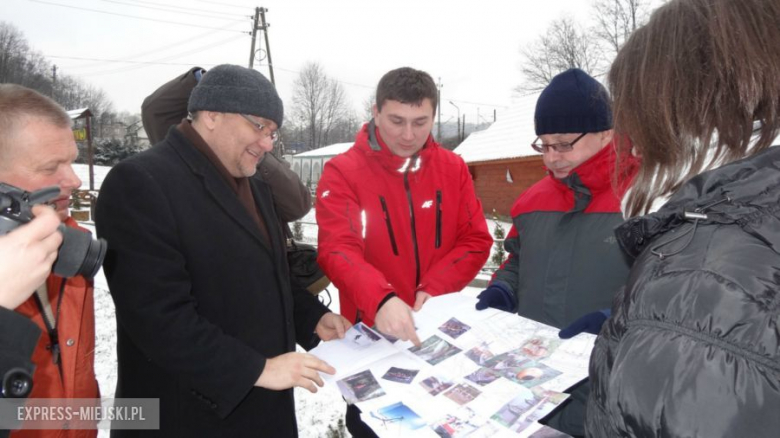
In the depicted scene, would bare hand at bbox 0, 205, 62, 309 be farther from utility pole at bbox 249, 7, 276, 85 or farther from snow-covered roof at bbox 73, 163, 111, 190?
snow-covered roof at bbox 73, 163, 111, 190

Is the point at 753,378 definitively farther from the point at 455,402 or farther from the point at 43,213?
the point at 43,213

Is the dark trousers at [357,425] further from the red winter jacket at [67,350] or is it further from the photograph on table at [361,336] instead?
the red winter jacket at [67,350]

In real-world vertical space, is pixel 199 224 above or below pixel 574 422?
above

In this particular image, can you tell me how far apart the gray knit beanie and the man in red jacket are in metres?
0.60

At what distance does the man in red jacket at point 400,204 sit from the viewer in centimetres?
235

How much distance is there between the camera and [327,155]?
1361 inches

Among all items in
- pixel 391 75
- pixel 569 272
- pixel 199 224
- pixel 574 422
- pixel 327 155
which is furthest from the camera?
pixel 327 155

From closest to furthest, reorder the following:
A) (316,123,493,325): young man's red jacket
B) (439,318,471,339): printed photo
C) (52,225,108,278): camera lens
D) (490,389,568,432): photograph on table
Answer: (52,225,108,278): camera lens, (490,389,568,432): photograph on table, (439,318,471,339): printed photo, (316,123,493,325): young man's red jacket

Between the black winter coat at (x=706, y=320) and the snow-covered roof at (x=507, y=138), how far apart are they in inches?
633

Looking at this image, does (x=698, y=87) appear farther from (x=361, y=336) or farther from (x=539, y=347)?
(x=361, y=336)

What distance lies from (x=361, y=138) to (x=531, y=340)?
4.60 feet

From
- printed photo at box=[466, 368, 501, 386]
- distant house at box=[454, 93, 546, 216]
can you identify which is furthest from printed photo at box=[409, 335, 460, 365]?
distant house at box=[454, 93, 546, 216]

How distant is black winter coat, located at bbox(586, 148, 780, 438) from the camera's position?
0.63m

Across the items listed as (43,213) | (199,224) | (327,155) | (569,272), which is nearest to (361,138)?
(199,224)
